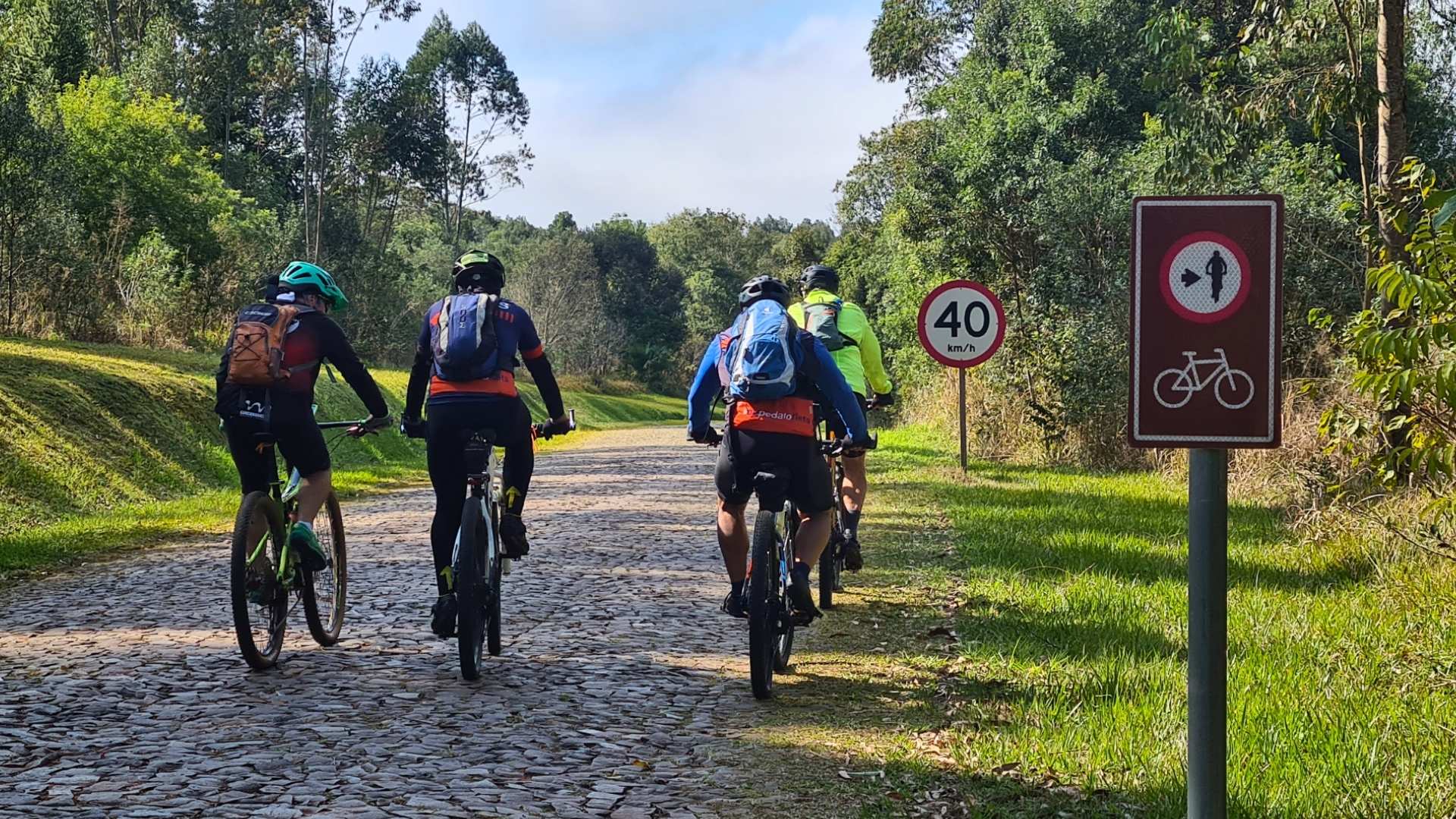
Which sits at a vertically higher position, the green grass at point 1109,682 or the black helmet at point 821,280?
the black helmet at point 821,280

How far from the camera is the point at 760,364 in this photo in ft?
20.5

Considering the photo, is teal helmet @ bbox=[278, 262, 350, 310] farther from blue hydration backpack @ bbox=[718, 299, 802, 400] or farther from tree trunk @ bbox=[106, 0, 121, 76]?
tree trunk @ bbox=[106, 0, 121, 76]

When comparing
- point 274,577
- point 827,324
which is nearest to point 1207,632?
point 274,577

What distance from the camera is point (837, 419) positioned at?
7.84 m

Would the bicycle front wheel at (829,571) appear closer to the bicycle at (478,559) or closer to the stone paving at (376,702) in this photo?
the stone paving at (376,702)

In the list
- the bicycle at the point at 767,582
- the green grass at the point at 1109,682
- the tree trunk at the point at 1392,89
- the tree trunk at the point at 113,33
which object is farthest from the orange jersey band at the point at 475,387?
the tree trunk at the point at 113,33

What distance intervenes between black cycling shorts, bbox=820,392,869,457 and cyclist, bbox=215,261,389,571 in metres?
2.30

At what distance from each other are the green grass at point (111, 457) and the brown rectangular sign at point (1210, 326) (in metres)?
9.47

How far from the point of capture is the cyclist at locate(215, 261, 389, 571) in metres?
6.63

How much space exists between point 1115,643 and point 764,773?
266cm

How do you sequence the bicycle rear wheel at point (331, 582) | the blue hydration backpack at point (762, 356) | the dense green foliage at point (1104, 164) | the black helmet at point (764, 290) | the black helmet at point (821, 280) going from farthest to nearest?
the dense green foliage at point (1104, 164), the black helmet at point (821, 280), the bicycle rear wheel at point (331, 582), the black helmet at point (764, 290), the blue hydration backpack at point (762, 356)

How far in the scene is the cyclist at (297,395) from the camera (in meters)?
6.63

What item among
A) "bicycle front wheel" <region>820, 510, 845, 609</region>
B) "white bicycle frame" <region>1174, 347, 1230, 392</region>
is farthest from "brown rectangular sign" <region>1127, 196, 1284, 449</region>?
"bicycle front wheel" <region>820, 510, 845, 609</region>

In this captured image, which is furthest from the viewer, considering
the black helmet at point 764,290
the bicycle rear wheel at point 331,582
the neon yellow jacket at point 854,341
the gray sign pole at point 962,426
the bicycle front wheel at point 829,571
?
the gray sign pole at point 962,426
